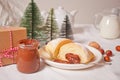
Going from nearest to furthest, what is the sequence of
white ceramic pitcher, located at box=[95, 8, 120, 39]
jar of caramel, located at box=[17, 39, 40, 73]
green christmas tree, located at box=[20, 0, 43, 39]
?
jar of caramel, located at box=[17, 39, 40, 73] < green christmas tree, located at box=[20, 0, 43, 39] < white ceramic pitcher, located at box=[95, 8, 120, 39]

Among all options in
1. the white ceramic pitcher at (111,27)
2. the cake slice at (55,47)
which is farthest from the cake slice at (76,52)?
the white ceramic pitcher at (111,27)

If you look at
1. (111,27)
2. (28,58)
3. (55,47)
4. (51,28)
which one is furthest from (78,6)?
(28,58)

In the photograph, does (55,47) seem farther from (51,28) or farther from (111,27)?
(111,27)

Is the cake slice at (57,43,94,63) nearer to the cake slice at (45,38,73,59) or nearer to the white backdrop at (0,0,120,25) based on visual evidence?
the cake slice at (45,38,73,59)

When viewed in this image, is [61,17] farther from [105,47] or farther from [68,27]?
[105,47]

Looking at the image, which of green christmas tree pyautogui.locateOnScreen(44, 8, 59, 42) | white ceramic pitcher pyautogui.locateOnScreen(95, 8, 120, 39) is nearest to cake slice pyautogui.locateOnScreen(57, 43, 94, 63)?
green christmas tree pyautogui.locateOnScreen(44, 8, 59, 42)

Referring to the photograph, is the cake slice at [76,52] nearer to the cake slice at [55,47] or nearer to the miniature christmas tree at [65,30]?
the cake slice at [55,47]

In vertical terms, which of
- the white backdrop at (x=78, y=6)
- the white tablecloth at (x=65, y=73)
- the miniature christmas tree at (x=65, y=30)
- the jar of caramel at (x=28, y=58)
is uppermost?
the white backdrop at (x=78, y=6)

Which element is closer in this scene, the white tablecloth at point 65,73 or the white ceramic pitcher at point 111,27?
the white tablecloth at point 65,73
